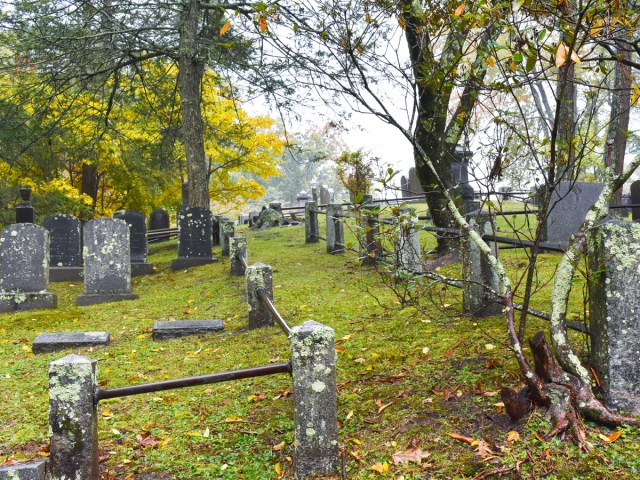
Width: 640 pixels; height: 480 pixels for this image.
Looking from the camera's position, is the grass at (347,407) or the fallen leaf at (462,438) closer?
the grass at (347,407)

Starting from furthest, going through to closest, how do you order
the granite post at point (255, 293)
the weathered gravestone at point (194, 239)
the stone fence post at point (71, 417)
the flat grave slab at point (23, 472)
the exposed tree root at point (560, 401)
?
1. the weathered gravestone at point (194, 239)
2. the granite post at point (255, 293)
3. the exposed tree root at point (560, 401)
4. the stone fence post at point (71, 417)
5. the flat grave slab at point (23, 472)

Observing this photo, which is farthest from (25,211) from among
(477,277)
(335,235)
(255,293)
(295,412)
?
(295,412)

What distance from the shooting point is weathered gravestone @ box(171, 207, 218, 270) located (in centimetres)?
1362

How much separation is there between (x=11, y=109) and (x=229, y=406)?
11180 mm

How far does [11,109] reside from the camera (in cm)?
1285

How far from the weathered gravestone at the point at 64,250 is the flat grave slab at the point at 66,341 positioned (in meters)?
6.85

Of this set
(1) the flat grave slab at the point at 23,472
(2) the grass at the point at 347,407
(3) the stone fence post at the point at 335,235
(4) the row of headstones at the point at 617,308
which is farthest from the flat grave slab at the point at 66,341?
(3) the stone fence post at the point at 335,235

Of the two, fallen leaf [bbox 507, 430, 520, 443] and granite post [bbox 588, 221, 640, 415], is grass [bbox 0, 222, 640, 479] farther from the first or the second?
granite post [bbox 588, 221, 640, 415]

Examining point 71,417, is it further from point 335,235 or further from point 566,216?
point 335,235

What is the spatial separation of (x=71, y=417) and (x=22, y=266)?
7.46 metres

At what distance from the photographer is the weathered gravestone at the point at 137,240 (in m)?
13.9

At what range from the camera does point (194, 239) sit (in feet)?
45.1

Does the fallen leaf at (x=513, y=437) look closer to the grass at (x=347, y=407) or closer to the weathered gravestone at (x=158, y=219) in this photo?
the grass at (x=347, y=407)

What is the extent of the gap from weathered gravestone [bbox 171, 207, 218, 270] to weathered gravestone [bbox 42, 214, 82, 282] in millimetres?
2269
